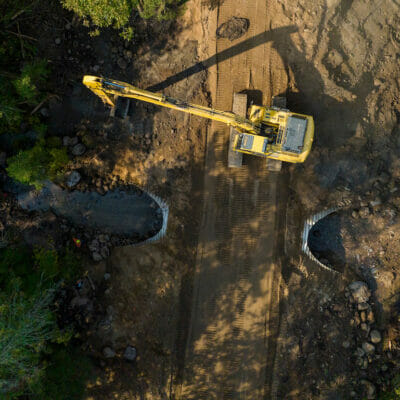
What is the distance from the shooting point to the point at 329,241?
60.8ft

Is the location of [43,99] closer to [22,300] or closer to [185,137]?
[185,137]

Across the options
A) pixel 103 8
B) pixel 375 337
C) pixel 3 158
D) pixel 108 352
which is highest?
pixel 103 8

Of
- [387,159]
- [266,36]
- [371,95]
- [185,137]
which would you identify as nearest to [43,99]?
[185,137]

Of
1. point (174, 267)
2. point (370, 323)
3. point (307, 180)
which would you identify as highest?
point (307, 180)

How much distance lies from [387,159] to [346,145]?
2.31 meters

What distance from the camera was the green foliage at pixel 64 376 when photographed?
14.8 metres

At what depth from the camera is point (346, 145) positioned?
58.3 ft

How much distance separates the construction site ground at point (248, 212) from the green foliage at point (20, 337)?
3540 mm

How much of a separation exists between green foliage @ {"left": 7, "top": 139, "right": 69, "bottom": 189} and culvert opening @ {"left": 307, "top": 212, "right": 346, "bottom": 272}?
45.3 feet

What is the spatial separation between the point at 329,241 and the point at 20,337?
15.2 metres

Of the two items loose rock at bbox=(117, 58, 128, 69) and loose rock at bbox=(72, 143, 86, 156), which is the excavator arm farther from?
loose rock at bbox=(72, 143, 86, 156)

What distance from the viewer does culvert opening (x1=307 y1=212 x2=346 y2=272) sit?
1839 cm

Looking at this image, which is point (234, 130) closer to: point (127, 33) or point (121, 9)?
point (127, 33)

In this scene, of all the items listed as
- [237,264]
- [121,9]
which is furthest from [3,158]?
[237,264]
